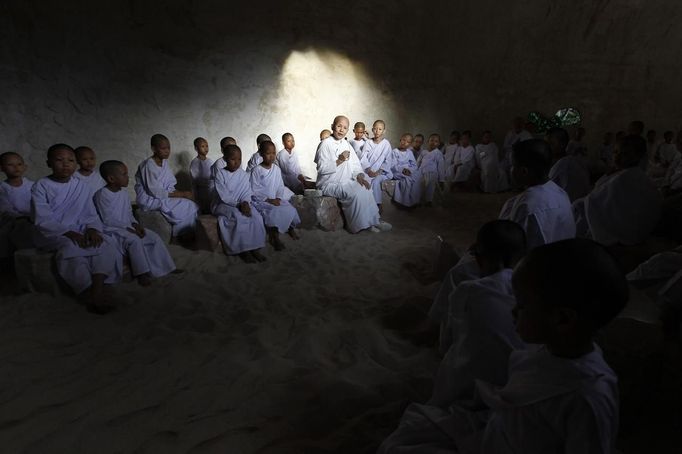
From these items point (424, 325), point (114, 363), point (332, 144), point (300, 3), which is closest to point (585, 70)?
point (300, 3)

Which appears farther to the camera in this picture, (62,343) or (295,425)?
(62,343)

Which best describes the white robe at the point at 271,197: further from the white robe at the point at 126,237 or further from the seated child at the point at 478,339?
the seated child at the point at 478,339

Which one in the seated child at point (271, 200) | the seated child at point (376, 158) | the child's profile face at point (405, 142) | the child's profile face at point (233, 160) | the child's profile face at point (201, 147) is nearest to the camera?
the child's profile face at point (233, 160)

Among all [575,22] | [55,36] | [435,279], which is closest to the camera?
[435,279]

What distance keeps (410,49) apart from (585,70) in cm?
540

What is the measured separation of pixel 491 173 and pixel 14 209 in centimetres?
903

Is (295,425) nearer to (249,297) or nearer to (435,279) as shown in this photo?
(249,297)

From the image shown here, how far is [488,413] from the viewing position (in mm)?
1431

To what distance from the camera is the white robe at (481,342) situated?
1.62 m

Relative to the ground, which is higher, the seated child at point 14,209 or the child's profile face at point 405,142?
the child's profile face at point 405,142

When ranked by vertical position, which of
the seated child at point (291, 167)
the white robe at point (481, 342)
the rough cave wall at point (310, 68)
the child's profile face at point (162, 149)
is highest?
the rough cave wall at point (310, 68)

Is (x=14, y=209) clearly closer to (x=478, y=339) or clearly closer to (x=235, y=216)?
(x=235, y=216)

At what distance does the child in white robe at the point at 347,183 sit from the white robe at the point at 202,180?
181 cm

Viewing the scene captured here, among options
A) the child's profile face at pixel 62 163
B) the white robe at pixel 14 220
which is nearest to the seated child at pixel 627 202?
the child's profile face at pixel 62 163
